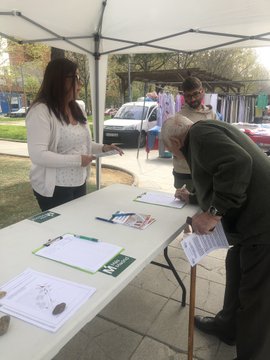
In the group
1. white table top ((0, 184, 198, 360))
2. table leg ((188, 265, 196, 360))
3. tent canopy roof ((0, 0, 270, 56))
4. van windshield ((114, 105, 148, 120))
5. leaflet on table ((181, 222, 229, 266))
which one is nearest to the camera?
white table top ((0, 184, 198, 360))

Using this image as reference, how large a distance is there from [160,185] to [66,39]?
10.1 feet

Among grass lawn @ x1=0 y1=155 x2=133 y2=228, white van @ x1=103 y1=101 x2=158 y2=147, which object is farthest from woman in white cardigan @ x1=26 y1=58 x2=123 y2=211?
white van @ x1=103 y1=101 x2=158 y2=147

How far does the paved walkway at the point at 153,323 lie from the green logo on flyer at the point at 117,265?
85 centimetres

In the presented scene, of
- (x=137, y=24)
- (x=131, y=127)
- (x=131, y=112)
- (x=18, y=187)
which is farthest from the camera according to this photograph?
(x=131, y=112)

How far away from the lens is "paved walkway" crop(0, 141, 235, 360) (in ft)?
6.16

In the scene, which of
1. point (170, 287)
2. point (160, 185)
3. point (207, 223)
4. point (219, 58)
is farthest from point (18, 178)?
point (219, 58)

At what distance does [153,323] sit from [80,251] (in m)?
1.02

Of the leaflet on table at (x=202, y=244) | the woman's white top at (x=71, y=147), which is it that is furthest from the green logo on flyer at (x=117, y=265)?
the woman's white top at (x=71, y=147)

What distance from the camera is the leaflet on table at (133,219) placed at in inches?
68.1

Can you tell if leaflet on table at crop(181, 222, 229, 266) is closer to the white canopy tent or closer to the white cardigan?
the white cardigan

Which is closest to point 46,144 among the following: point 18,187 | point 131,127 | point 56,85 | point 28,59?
point 56,85

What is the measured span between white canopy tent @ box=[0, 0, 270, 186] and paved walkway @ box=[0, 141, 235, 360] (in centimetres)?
229

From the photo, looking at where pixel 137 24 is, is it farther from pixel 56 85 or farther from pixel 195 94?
pixel 56 85

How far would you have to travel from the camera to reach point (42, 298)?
1.07 m
